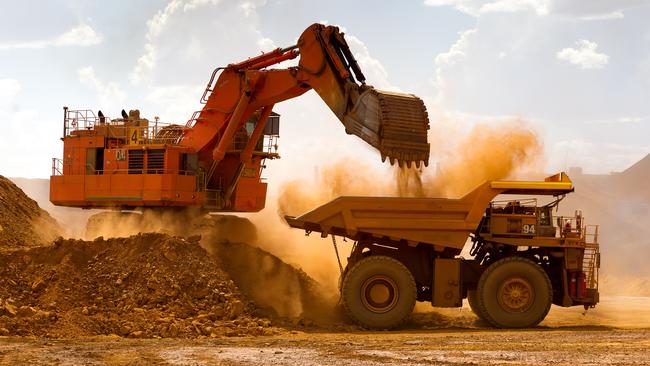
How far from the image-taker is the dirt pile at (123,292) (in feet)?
56.0

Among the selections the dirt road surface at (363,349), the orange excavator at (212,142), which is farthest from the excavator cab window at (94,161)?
the dirt road surface at (363,349)

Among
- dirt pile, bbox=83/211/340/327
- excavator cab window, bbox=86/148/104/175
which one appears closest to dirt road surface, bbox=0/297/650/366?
dirt pile, bbox=83/211/340/327

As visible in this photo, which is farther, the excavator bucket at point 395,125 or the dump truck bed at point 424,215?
the excavator bucket at point 395,125

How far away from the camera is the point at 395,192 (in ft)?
69.4

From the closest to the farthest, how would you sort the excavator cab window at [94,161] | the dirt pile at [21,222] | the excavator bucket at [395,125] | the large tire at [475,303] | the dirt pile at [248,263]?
the large tire at [475,303], the excavator bucket at [395,125], the dirt pile at [248,263], the excavator cab window at [94,161], the dirt pile at [21,222]

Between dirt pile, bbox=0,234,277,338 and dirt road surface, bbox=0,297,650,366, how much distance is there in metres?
0.79

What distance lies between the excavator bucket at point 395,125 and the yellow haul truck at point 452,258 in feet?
3.83

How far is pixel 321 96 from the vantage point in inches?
863

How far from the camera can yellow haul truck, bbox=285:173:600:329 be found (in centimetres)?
1903

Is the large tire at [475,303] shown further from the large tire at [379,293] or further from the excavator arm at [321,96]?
the excavator arm at [321,96]

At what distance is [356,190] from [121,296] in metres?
10.8

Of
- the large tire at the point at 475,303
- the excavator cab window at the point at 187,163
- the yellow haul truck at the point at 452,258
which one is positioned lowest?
the large tire at the point at 475,303

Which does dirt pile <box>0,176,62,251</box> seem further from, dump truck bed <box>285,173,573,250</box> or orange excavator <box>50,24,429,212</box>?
dump truck bed <box>285,173,573,250</box>

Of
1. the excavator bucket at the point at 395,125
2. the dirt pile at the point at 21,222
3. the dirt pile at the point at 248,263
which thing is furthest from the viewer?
the dirt pile at the point at 21,222
